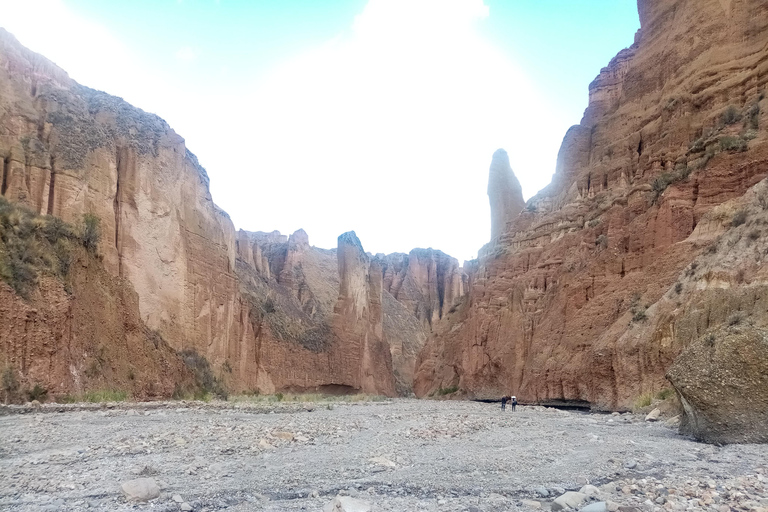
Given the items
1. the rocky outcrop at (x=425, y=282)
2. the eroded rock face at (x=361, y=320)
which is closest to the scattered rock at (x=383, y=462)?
the eroded rock face at (x=361, y=320)

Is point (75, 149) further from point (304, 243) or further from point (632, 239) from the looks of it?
point (304, 243)

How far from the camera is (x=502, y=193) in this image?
6381cm

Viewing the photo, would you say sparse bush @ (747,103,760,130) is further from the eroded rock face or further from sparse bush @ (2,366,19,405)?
the eroded rock face

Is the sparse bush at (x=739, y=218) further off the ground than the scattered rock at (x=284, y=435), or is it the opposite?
the sparse bush at (x=739, y=218)

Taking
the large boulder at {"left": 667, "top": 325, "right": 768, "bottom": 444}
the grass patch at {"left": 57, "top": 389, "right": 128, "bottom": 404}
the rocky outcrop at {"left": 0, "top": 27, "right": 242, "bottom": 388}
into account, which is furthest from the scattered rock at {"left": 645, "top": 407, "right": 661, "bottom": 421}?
the rocky outcrop at {"left": 0, "top": 27, "right": 242, "bottom": 388}

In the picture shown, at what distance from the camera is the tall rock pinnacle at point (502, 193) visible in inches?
2468

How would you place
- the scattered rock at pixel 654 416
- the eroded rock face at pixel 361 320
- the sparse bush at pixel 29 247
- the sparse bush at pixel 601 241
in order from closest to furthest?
the scattered rock at pixel 654 416, the sparse bush at pixel 29 247, the sparse bush at pixel 601 241, the eroded rock face at pixel 361 320

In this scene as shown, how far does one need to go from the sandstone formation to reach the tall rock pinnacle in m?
14.8

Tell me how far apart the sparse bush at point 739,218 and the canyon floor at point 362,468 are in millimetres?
10754

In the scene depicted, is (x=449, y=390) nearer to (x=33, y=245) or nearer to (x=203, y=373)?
(x=203, y=373)

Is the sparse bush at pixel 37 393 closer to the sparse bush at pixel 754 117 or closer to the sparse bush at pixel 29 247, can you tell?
the sparse bush at pixel 29 247

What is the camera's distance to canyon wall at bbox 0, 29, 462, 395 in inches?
1046

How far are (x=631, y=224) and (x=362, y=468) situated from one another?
2393cm

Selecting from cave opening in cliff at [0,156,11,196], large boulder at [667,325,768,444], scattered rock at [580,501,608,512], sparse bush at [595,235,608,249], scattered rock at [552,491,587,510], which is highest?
cave opening in cliff at [0,156,11,196]
